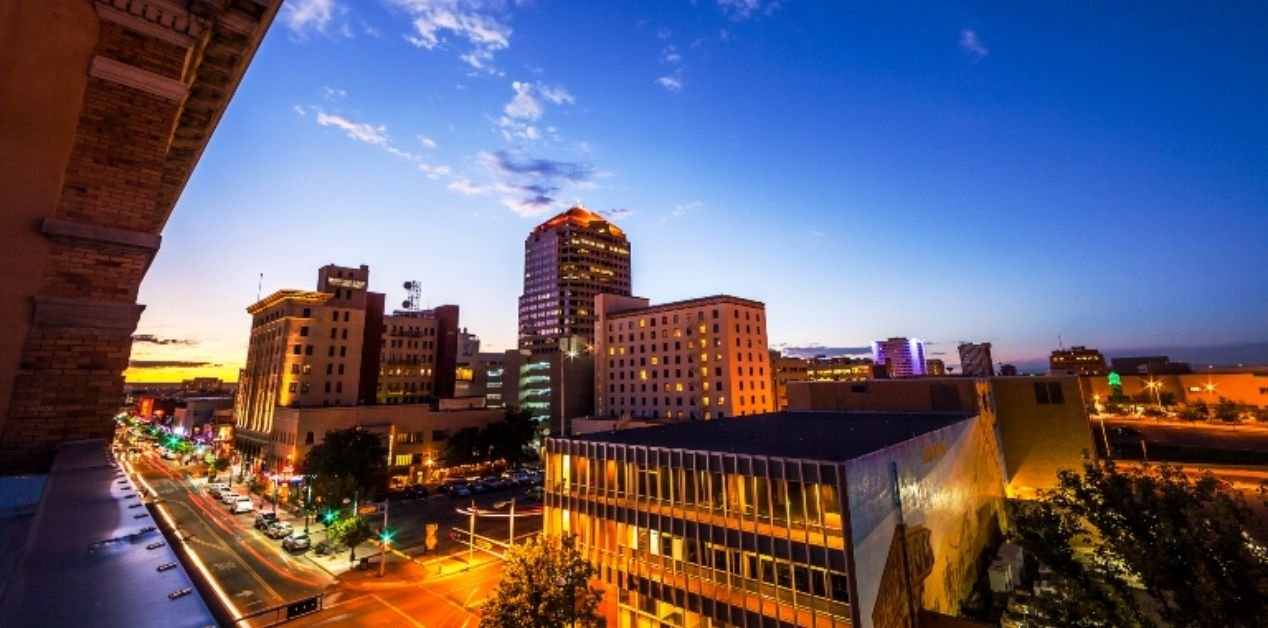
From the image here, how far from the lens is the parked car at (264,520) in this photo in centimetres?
4672

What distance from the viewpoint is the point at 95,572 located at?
4.82 meters

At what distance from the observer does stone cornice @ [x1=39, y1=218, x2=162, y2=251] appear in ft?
35.2

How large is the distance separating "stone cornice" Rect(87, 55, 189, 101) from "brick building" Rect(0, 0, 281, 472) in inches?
0.9

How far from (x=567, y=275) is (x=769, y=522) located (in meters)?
141

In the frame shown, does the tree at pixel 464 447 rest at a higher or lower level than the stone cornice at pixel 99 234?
lower

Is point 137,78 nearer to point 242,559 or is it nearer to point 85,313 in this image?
point 85,313

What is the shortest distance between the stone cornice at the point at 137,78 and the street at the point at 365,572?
1980 centimetres

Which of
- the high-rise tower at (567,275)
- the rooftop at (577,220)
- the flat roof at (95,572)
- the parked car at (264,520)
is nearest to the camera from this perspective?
the flat roof at (95,572)

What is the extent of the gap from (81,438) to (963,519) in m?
47.3

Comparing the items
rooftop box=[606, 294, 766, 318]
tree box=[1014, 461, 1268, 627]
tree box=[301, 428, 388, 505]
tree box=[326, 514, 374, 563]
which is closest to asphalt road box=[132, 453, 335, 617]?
tree box=[326, 514, 374, 563]

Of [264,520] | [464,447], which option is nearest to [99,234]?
[264,520]

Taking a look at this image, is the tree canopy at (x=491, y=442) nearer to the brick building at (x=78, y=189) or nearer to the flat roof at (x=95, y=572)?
the brick building at (x=78, y=189)

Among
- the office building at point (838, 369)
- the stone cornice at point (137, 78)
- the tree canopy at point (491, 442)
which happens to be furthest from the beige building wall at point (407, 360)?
the office building at point (838, 369)

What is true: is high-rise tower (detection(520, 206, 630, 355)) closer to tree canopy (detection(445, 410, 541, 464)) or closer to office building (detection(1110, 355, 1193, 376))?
tree canopy (detection(445, 410, 541, 464))
